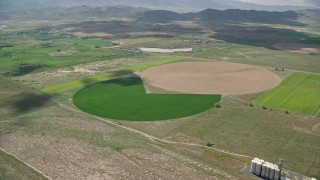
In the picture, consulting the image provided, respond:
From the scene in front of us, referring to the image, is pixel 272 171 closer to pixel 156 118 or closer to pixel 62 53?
pixel 156 118

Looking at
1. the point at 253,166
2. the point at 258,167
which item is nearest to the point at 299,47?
the point at 253,166

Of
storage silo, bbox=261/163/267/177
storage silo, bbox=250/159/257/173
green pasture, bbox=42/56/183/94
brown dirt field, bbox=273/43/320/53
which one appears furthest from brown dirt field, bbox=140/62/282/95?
brown dirt field, bbox=273/43/320/53

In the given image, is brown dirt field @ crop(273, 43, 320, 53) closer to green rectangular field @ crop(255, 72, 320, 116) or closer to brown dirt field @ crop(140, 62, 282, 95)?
brown dirt field @ crop(140, 62, 282, 95)

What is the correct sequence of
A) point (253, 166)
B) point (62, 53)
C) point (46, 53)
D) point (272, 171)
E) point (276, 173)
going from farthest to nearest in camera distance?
point (62, 53) → point (46, 53) → point (253, 166) → point (272, 171) → point (276, 173)

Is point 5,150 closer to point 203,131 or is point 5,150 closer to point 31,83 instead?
point 203,131

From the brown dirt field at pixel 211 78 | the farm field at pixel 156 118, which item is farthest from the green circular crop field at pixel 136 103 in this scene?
the brown dirt field at pixel 211 78
